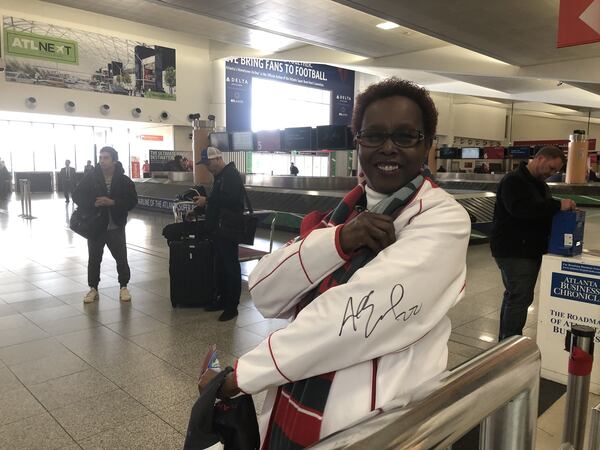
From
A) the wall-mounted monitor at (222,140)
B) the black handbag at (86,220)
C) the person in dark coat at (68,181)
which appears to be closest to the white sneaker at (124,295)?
the black handbag at (86,220)

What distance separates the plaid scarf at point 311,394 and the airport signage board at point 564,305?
317cm

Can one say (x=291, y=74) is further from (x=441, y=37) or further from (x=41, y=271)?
(x=41, y=271)

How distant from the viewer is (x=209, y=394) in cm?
116

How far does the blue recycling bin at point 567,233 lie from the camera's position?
3729 mm

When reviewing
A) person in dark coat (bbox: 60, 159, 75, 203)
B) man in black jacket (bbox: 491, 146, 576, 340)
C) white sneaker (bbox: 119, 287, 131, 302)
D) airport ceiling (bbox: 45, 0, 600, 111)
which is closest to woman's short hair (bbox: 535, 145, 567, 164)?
man in black jacket (bbox: 491, 146, 576, 340)

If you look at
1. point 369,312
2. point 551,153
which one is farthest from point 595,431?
point 551,153

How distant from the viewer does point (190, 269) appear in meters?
5.71

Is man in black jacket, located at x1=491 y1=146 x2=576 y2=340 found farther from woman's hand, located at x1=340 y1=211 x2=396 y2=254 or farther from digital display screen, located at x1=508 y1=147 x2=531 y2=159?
digital display screen, located at x1=508 y1=147 x2=531 y2=159

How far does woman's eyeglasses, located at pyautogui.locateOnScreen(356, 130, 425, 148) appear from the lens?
3.97ft

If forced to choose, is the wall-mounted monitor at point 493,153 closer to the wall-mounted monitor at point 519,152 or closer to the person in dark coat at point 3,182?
the wall-mounted monitor at point 519,152

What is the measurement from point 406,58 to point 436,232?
668 inches

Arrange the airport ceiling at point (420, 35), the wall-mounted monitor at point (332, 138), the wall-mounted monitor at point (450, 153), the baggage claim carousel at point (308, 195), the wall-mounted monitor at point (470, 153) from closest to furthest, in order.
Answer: the baggage claim carousel at point (308, 195) < the airport ceiling at point (420, 35) < the wall-mounted monitor at point (332, 138) < the wall-mounted monitor at point (470, 153) < the wall-mounted monitor at point (450, 153)

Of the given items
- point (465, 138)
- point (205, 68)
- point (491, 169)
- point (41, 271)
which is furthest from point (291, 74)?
point (41, 271)

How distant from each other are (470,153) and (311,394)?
2323 centimetres
